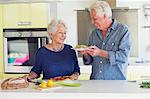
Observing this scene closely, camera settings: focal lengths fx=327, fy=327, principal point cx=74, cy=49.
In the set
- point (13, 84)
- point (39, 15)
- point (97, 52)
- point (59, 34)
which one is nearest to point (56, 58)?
point (59, 34)

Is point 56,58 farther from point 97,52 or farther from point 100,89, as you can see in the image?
point 100,89

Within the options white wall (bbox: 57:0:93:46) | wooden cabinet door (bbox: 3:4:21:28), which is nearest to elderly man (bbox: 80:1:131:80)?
wooden cabinet door (bbox: 3:4:21:28)

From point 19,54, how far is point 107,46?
176cm

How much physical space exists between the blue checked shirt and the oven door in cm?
156

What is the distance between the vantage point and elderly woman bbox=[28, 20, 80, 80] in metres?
2.46

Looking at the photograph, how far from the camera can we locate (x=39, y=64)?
8.25ft

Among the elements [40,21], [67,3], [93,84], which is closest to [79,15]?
[67,3]

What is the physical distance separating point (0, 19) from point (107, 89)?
2.36m

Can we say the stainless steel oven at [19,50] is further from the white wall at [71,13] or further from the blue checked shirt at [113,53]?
the blue checked shirt at [113,53]

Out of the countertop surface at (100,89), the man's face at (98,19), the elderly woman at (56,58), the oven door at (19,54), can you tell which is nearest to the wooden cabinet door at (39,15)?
the oven door at (19,54)

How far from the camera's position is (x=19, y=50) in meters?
3.95

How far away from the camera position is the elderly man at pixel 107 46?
7.73 ft

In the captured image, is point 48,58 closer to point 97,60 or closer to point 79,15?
point 97,60

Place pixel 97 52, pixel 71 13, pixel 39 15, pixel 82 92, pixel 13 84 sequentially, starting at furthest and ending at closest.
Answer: pixel 71 13, pixel 39 15, pixel 97 52, pixel 13 84, pixel 82 92
